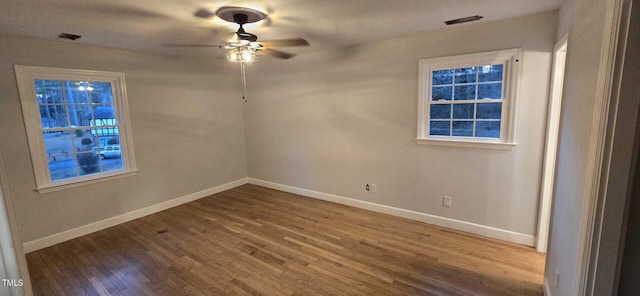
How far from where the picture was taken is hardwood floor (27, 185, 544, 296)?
93.6 inches

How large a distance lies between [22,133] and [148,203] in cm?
166

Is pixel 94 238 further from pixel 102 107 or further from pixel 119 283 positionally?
pixel 102 107

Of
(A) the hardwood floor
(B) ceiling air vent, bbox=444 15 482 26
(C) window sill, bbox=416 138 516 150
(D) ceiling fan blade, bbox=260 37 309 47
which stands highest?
(B) ceiling air vent, bbox=444 15 482 26

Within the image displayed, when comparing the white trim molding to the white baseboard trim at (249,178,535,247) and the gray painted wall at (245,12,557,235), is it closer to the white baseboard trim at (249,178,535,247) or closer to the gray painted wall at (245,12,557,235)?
the gray painted wall at (245,12,557,235)

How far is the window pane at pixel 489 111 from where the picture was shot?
9.79 ft

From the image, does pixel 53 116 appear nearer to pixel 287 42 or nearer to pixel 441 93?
pixel 287 42

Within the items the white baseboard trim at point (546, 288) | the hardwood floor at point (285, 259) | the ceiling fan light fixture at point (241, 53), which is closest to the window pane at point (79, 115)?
the hardwood floor at point (285, 259)

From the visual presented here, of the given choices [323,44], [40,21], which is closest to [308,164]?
[323,44]

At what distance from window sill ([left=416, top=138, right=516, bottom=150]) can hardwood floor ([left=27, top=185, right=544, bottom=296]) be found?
1.06 meters

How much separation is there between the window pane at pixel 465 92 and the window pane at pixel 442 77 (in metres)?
0.13

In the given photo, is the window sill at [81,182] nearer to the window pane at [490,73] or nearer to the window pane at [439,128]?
the window pane at [439,128]

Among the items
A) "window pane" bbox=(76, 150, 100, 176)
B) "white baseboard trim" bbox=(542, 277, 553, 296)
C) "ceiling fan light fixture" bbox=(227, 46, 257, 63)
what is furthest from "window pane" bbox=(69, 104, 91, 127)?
"white baseboard trim" bbox=(542, 277, 553, 296)

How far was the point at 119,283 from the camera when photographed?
249cm

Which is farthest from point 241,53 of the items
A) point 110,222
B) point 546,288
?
point 546,288
